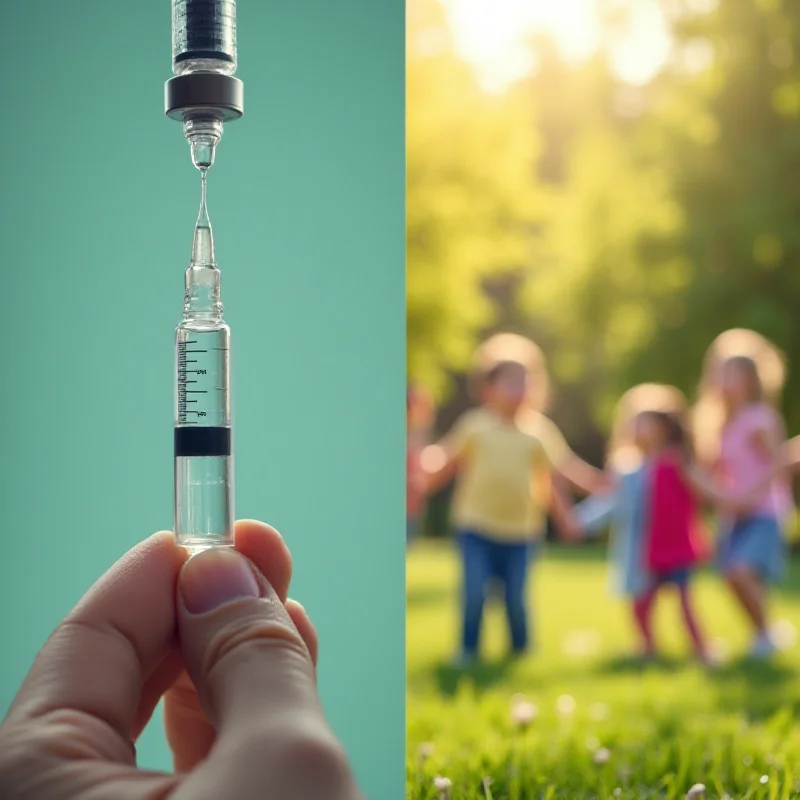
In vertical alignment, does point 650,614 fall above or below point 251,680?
below

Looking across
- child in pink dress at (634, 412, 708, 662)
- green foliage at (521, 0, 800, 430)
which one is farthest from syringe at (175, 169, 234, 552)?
green foliage at (521, 0, 800, 430)

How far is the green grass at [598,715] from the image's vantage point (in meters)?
2.18

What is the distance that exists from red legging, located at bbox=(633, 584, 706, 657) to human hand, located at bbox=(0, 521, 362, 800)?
495 cm

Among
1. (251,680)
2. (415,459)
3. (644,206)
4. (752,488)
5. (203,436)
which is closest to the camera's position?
(251,680)

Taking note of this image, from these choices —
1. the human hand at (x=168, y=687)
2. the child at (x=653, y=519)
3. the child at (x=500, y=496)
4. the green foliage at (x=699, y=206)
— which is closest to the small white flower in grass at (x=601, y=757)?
the human hand at (x=168, y=687)

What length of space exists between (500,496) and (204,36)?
4.63 meters

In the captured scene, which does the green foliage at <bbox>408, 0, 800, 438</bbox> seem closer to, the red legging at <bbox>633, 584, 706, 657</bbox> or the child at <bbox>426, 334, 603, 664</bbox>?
the child at <bbox>426, 334, 603, 664</bbox>

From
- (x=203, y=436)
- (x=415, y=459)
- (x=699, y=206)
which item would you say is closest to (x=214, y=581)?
(x=203, y=436)

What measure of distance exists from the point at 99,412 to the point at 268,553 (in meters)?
0.59

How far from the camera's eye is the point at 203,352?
1.66 m

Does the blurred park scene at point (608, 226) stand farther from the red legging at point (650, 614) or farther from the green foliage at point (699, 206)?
the red legging at point (650, 614)

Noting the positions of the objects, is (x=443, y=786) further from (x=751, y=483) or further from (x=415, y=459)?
Result: (x=415, y=459)

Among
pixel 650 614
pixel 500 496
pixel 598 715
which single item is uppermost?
pixel 500 496

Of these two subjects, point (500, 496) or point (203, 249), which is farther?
point (500, 496)
